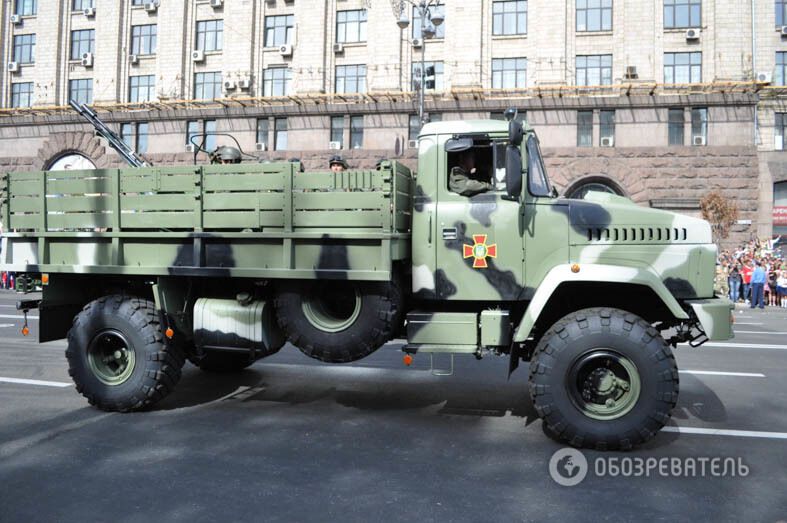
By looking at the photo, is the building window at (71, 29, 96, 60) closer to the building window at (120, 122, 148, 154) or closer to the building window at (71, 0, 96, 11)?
the building window at (71, 0, 96, 11)

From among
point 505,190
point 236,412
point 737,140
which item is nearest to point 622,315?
point 505,190

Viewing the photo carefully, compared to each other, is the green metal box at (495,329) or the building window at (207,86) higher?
the building window at (207,86)

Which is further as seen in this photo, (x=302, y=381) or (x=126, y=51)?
(x=126, y=51)

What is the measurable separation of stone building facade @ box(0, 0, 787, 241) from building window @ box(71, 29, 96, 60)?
0.31 feet

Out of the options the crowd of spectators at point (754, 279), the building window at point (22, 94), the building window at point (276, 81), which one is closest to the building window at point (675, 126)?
the crowd of spectators at point (754, 279)

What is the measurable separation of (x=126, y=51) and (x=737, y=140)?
3302 cm

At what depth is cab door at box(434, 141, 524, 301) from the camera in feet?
19.2

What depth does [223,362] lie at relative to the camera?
8312mm

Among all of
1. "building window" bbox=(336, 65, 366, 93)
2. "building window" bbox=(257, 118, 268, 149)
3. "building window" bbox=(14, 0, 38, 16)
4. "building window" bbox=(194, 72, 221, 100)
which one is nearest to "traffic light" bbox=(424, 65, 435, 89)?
"building window" bbox=(336, 65, 366, 93)

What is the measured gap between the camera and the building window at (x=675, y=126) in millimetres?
28453

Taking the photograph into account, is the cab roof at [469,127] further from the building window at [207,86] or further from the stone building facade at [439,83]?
the building window at [207,86]

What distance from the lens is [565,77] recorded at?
2927 centimetres

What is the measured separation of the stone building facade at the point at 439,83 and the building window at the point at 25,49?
285mm

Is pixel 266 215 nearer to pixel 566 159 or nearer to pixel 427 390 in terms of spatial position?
pixel 427 390
